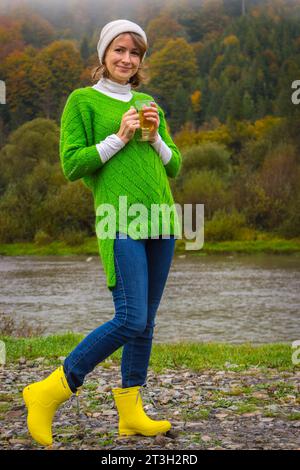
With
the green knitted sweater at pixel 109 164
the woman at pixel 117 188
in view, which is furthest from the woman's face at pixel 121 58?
the green knitted sweater at pixel 109 164

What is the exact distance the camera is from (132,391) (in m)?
4.99

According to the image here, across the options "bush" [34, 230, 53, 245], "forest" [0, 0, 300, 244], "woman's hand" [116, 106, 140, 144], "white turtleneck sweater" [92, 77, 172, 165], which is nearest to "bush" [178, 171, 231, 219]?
"forest" [0, 0, 300, 244]

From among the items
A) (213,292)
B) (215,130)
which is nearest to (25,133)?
(215,130)

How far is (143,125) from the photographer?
460cm

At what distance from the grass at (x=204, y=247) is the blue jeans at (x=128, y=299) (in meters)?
46.0

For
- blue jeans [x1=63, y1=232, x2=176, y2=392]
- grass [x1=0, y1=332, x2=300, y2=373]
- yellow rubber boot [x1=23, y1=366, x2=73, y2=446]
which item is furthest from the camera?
grass [x1=0, y1=332, x2=300, y2=373]

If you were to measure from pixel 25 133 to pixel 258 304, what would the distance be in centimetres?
5696

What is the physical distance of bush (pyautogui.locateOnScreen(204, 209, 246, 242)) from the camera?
2148 inches

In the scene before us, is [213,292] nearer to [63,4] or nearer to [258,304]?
[258,304]

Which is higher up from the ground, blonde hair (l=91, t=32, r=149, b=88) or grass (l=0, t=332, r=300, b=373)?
blonde hair (l=91, t=32, r=149, b=88)

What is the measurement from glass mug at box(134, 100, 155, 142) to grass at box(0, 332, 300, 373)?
3812 mm

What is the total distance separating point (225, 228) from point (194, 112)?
168ft

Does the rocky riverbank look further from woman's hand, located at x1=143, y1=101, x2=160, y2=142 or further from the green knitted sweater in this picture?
woman's hand, located at x1=143, y1=101, x2=160, y2=142

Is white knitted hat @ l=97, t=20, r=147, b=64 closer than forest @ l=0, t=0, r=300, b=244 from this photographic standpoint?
Yes
